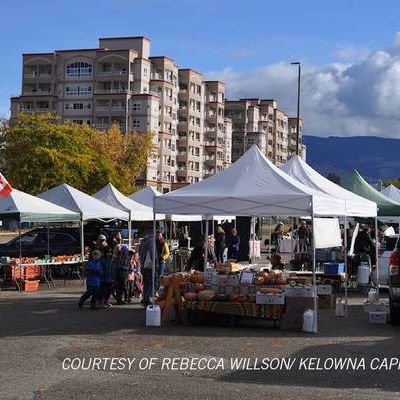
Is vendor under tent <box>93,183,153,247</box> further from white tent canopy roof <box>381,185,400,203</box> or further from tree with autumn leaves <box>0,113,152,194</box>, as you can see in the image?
tree with autumn leaves <box>0,113,152,194</box>

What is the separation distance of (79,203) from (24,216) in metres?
3.23

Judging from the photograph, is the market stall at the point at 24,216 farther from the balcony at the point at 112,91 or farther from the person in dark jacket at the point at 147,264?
the balcony at the point at 112,91

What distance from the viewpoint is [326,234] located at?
854 inches

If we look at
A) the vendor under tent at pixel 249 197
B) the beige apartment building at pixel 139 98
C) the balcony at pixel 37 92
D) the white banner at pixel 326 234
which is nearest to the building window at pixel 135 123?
the beige apartment building at pixel 139 98

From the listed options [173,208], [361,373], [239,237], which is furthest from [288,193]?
[239,237]

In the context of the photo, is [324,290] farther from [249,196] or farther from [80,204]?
[80,204]

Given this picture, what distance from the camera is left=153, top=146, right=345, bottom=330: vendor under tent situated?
13234 mm

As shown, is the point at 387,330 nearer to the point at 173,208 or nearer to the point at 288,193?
the point at 288,193

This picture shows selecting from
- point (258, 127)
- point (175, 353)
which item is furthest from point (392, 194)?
point (258, 127)

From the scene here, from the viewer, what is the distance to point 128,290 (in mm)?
17094

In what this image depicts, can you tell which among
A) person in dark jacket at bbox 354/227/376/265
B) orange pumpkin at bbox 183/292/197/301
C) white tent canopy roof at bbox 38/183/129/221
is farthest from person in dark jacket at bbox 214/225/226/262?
orange pumpkin at bbox 183/292/197/301

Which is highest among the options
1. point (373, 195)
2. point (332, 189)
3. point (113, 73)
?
point (113, 73)

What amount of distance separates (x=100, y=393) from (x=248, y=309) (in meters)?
5.65

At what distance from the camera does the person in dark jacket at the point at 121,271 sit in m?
16.8
